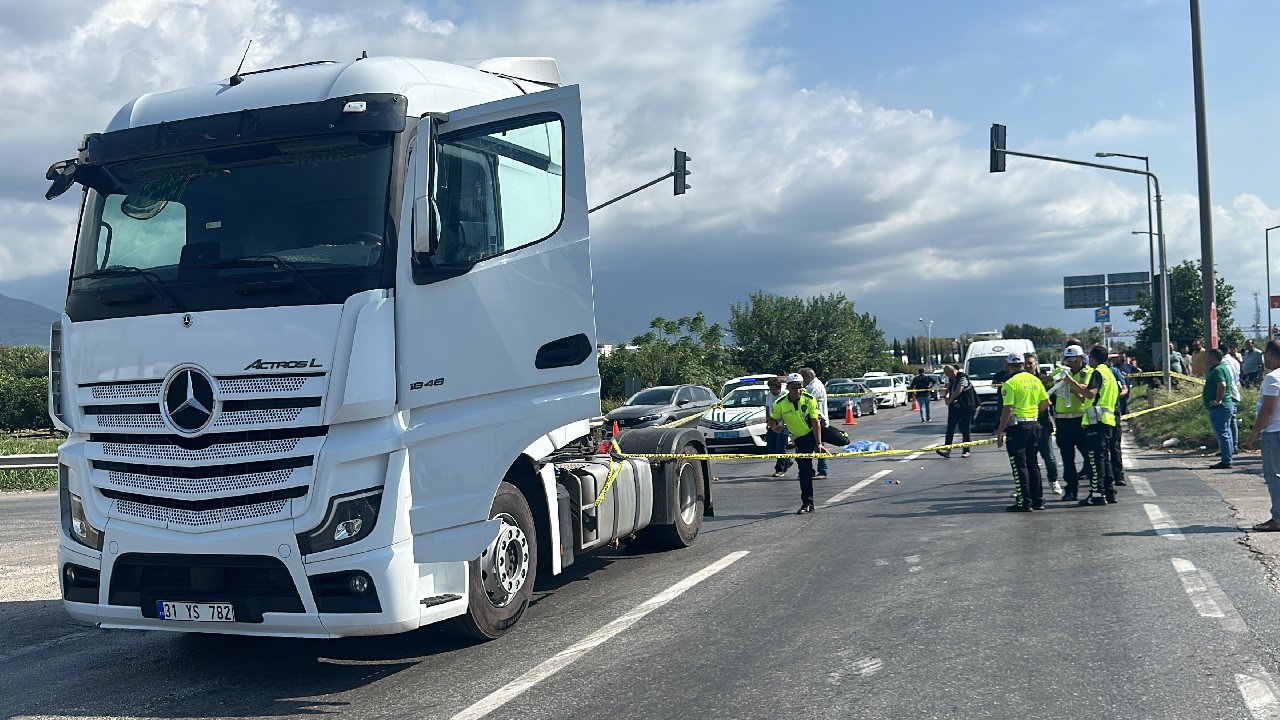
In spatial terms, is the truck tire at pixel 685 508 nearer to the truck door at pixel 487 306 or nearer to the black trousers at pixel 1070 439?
the truck door at pixel 487 306

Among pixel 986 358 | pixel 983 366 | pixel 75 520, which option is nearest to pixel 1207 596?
pixel 75 520

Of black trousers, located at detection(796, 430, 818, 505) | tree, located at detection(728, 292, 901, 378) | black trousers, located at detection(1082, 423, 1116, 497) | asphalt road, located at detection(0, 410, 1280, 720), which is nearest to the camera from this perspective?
asphalt road, located at detection(0, 410, 1280, 720)

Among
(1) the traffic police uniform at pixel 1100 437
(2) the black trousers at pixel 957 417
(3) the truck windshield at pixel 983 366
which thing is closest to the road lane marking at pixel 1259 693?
(1) the traffic police uniform at pixel 1100 437

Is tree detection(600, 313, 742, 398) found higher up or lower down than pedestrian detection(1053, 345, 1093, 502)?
higher up

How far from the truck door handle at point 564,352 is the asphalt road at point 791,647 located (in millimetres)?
1673

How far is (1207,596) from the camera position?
7203mm

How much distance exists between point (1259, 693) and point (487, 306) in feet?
14.3

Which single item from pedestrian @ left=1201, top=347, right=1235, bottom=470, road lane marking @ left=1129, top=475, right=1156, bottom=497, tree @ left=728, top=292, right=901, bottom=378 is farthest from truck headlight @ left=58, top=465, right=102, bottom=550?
tree @ left=728, top=292, right=901, bottom=378

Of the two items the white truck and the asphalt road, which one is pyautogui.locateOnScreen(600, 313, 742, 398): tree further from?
the white truck

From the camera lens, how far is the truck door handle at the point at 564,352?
6.74m

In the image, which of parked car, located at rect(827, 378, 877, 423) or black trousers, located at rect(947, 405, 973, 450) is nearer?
black trousers, located at rect(947, 405, 973, 450)

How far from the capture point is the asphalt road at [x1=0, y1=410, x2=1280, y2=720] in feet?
17.1

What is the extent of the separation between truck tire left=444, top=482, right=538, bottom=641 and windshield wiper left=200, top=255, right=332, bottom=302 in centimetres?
160

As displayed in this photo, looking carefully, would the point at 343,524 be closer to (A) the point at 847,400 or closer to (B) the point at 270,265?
(B) the point at 270,265
